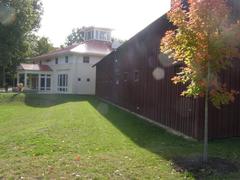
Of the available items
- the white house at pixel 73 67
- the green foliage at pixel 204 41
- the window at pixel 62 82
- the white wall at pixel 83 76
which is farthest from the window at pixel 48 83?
the green foliage at pixel 204 41

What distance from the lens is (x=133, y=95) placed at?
69.5 ft

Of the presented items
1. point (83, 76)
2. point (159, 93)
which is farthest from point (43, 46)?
point (159, 93)

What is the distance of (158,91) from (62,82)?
1147 inches

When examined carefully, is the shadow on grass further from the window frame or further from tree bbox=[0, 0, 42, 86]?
tree bbox=[0, 0, 42, 86]

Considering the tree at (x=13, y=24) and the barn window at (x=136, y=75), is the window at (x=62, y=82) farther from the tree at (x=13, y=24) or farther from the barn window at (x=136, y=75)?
the barn window at (x=136, y=75)

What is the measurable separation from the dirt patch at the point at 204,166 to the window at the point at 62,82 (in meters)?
35.0

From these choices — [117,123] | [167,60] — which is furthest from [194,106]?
[117,123]

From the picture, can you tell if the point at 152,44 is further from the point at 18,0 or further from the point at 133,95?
the point at 18,0

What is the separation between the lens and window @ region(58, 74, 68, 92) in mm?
43084

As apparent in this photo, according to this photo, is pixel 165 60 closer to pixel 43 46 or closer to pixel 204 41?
pixel 204 41

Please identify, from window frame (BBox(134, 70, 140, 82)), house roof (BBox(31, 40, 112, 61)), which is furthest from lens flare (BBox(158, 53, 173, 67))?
house roof (BBox(31, 40, 112, 61))

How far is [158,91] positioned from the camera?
1620 cm

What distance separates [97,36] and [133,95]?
1129 inches

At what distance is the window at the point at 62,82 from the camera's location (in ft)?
141
